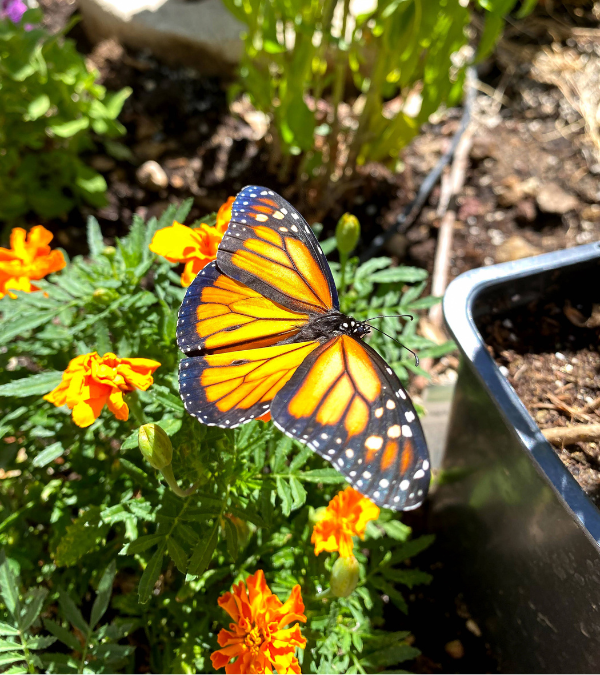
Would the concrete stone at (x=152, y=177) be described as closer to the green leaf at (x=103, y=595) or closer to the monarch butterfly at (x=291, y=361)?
the monarch butterfly at (x=291, y=361)

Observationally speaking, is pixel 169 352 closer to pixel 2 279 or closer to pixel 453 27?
pixel 2 279

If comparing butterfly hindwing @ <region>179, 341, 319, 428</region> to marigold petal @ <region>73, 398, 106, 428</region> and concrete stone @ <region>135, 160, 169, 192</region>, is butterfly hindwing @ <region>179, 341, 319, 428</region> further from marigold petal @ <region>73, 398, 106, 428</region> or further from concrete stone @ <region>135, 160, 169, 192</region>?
concrete stone @ <region>135, 160, 169, 192</region>

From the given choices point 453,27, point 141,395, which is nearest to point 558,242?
point 453,27

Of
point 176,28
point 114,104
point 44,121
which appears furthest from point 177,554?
point 176,28

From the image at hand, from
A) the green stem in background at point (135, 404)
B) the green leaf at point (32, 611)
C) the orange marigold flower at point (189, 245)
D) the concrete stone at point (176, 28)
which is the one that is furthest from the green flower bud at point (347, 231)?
the concrete stone at point (176, 28)

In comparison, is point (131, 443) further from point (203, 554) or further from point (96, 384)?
point (203, 554)
